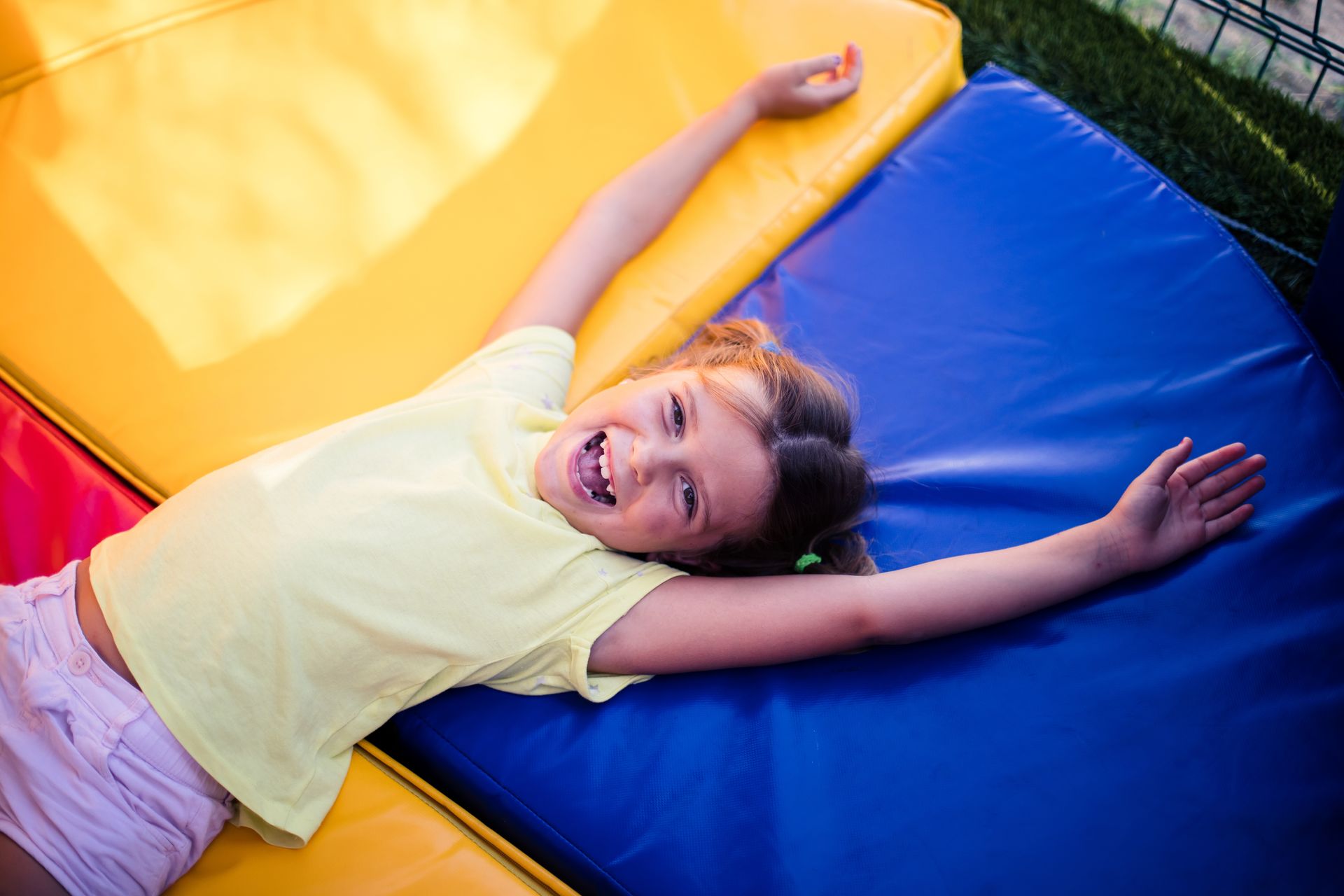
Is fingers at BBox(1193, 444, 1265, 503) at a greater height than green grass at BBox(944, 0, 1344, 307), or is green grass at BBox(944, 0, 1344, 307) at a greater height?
fingers at BBox(1193, 444, 1265, 503)

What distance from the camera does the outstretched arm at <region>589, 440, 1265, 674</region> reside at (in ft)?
4.31

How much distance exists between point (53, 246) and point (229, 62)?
508 millimetres

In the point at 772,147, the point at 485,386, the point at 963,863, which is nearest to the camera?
the point at 963,863

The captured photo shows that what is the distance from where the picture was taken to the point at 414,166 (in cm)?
187

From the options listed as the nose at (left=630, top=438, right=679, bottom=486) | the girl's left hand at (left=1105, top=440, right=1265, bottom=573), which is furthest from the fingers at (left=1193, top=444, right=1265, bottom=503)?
the nose at (left=630, top=438, right=679, bottom=486)

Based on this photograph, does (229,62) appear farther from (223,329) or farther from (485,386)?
(485,386)

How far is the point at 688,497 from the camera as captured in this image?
1.34 metres

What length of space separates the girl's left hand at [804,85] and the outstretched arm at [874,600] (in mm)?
1123

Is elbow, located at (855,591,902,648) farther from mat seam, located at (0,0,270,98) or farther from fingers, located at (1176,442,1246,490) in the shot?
mat seam, located at (0,0,270,98)

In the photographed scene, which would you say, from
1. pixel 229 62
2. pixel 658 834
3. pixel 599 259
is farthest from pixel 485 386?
pixel 229 62

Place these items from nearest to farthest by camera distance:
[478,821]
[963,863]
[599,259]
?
1. [963,863]
2. [478,821]
3. [599,259]

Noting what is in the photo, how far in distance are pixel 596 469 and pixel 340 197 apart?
2.72 ft

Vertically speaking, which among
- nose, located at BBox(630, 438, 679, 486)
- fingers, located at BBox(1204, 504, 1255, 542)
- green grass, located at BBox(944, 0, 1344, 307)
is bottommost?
green grass, located at BBox(944, 0, 1344, 307)

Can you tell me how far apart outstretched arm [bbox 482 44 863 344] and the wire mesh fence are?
134 centimetres
